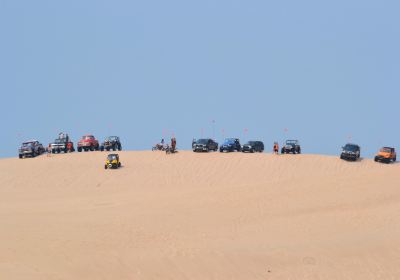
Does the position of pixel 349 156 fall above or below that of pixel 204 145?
below

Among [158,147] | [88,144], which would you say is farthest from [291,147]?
[88,144]

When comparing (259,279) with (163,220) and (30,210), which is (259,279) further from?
(30,210)

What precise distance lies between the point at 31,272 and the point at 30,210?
12.3m

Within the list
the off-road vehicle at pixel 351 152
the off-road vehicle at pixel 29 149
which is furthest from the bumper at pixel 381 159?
the off-road vehicle at pixel 29 149

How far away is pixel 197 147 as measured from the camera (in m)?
48.4

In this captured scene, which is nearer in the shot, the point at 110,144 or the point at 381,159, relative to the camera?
the point at 381,159

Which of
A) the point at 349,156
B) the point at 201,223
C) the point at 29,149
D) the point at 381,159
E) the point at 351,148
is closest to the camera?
the point at 201,223

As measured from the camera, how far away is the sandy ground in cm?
1579

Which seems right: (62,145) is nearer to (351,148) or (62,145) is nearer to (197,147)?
(197,147)

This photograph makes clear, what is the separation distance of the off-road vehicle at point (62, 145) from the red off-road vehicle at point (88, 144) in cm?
84

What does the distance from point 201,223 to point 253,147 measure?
28055mm

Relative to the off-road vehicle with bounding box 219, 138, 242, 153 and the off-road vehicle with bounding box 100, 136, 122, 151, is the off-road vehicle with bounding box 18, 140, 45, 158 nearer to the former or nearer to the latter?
the off-road vehicle with bounding box 100, 136, 122, 151

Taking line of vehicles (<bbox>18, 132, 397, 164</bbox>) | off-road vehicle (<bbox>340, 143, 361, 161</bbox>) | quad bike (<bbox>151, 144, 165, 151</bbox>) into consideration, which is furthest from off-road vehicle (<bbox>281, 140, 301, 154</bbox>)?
quad bike (<bbox>151, 144, 165, 151</bbox>)

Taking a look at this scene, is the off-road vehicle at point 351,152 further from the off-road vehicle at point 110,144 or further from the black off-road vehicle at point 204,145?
the off-road vehicle at point 110,144
